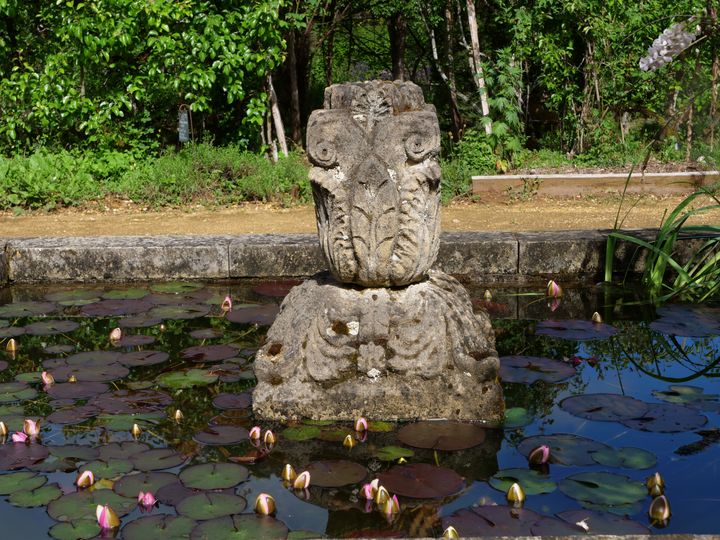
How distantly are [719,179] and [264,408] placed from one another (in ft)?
23.4

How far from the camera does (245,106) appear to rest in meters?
11.3

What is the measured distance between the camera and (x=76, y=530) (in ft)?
9.38

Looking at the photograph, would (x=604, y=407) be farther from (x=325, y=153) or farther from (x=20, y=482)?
(x=20, y=482)

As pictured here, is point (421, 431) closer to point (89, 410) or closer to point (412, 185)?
point (412, 185)

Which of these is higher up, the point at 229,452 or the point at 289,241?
the point at 289,241

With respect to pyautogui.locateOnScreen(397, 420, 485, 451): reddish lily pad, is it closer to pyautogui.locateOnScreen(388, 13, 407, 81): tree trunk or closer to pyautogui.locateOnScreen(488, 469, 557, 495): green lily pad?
pyautogui.locateOnScreen(488, 469, 557, 495): green lily pad

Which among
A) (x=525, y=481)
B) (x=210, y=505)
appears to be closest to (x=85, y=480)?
(x=210, y=505)

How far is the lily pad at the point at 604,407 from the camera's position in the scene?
12.3ft

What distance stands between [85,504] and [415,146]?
6.34 feet

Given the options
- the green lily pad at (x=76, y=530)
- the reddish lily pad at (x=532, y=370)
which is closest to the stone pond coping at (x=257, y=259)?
the reddish lily pad at (x=532, y=370)

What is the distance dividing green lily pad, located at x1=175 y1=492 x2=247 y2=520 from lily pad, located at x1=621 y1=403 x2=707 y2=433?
5.42ft

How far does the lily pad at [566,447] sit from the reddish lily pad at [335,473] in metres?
0.66

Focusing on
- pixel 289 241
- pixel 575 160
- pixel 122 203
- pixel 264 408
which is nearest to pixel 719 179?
pixel 575 160

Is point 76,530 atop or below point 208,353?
below
